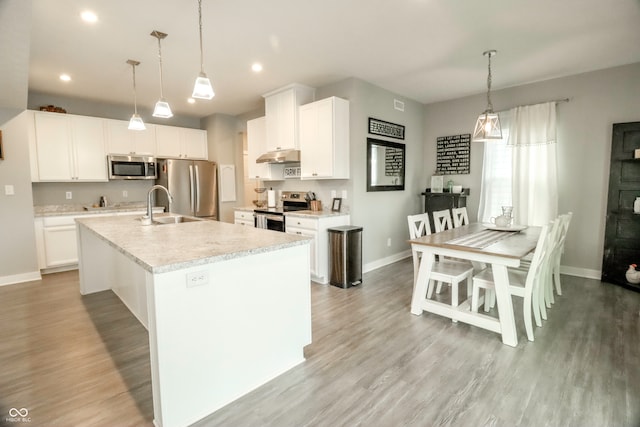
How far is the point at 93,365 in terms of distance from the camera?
216cm

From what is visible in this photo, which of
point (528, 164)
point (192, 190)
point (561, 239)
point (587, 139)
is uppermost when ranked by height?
point (587, 139)

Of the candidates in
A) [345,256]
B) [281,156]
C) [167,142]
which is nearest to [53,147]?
[167,142]

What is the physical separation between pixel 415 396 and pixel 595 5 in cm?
321

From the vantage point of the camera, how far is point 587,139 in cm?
392

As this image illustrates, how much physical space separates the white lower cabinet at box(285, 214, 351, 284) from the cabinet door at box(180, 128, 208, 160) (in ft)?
10.3

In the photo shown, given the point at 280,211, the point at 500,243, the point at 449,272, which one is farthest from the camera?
the point at 280,211

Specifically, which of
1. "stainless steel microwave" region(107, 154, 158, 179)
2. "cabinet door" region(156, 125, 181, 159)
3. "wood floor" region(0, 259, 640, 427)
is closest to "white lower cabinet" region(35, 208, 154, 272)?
"stainless steel microwave" region(107, 154, 158, 179)

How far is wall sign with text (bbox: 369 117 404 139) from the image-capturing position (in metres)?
4.35

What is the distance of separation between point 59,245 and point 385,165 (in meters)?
4.88

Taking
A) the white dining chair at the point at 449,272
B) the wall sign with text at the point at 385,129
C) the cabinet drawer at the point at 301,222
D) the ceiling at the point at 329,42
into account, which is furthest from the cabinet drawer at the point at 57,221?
the white dining chair at the point at 449,272

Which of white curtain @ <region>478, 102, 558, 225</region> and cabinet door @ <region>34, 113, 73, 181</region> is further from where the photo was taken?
cabinet door @ <region>34, 113, 73, 181</region>

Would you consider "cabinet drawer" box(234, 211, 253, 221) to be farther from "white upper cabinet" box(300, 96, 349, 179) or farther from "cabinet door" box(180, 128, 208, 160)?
"cabinet door" box(180, 128, 208, 160)

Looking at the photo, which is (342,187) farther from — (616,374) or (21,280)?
(21,280)

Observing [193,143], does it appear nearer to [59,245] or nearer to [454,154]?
[59,245]
